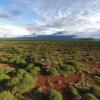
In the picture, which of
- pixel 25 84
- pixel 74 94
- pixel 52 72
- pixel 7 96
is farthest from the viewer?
pixel 52 72

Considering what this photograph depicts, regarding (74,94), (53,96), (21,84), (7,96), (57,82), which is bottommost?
(57,82)

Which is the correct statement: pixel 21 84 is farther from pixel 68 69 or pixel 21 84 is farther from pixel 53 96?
pixel 68 69

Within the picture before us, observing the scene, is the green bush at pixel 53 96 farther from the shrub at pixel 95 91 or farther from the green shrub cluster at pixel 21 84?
the shrub at pixel 95 91

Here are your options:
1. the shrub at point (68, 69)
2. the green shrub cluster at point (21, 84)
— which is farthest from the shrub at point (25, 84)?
the shrub at point (68, 69)

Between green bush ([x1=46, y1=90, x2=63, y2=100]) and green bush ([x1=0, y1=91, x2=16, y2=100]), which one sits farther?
green bush ([x1=46, y1=90, x2=63, y2=100])

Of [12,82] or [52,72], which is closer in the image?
[12,82]

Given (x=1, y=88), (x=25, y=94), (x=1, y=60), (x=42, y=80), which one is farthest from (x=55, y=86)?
(x=1, y=60)

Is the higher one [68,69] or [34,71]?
[34,71]

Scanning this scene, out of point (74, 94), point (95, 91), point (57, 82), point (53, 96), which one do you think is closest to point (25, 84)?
point (53, 96)

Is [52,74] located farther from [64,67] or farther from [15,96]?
[15,96]

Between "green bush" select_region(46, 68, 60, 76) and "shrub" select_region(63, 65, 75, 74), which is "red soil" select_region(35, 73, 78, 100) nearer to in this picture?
"green bush" select_region(46, 68, 60, 76)

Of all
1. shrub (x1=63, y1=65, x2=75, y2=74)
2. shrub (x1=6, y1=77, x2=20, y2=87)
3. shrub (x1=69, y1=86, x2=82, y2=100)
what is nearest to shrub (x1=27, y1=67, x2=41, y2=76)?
shrub (x1=63, y1=65, x2=75, y2=74)
